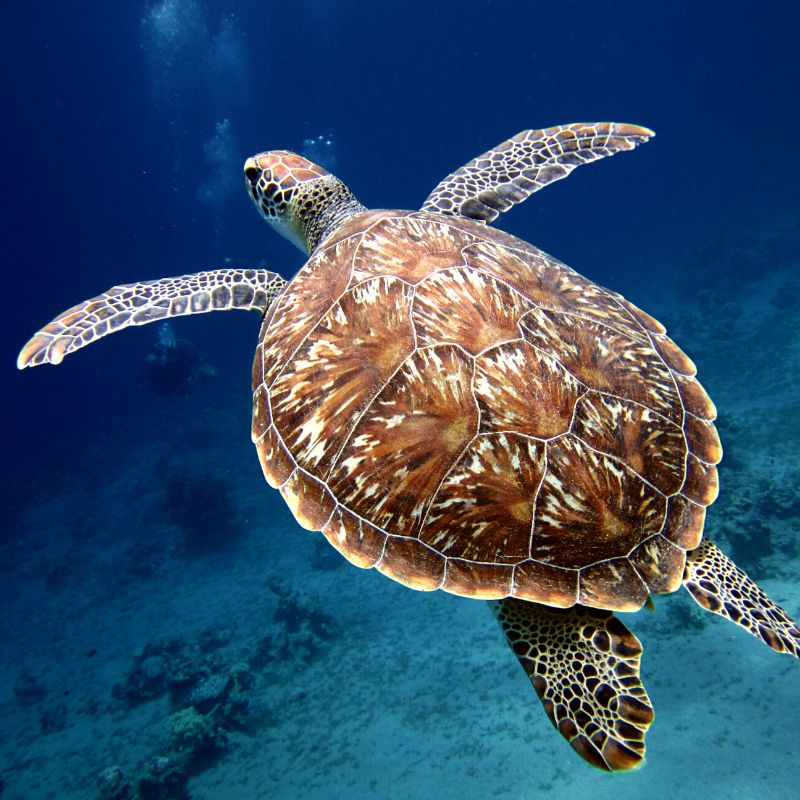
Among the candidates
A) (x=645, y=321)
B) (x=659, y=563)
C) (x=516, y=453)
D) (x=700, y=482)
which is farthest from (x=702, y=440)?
(x=516, y=453)

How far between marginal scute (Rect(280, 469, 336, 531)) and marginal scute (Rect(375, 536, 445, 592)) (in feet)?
1.30

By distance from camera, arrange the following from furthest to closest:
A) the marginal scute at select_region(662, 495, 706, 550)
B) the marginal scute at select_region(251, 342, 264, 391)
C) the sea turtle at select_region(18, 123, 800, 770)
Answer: the marginal scute at select_region(251, 342, 264, 391), the marginal scute at select_region(662, 495, 706, 550), the sea turtle at select_region(18, 123, 800, 770)

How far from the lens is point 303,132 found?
58719 mm

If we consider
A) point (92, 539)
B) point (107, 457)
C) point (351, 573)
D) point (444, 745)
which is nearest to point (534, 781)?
point (444, 745)

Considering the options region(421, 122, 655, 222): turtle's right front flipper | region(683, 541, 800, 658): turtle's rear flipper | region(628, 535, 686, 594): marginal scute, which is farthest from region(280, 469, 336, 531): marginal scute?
region(421, 122, 655, 222): turtle's right front flipper

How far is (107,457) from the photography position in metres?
18.2

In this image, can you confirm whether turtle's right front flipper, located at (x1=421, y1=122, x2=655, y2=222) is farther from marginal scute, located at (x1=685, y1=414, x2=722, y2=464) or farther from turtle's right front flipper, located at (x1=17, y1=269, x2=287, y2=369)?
marginal scute, located at (x1=685, y1=414, x2=722, y2=464)

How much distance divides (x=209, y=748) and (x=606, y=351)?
752 cm

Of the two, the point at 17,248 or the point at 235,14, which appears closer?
the point at 235,14

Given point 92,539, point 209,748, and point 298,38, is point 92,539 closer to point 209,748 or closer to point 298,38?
point 209,748

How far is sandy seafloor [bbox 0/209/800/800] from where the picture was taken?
14.2 feet

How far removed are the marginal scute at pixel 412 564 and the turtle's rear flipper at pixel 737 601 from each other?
3.71ft

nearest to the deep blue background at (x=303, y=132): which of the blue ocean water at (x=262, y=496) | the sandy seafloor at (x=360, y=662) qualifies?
the blue ocean water at (x=262, y=496)

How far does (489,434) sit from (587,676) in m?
1.12
